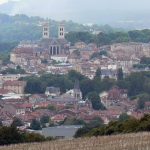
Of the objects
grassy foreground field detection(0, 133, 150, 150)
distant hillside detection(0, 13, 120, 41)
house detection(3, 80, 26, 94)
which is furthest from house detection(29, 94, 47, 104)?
distant hillside detection(0, 13, 120, 41)

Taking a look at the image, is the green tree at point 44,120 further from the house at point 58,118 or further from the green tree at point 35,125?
the green tree at point 35,125

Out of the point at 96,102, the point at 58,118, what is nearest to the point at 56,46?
the point at 96,102

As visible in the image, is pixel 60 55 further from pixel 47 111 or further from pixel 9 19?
pixel 9 19

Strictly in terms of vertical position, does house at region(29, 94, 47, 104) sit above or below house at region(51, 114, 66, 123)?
below

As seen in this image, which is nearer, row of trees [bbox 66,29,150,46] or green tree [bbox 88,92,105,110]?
green tree [bbox 88,92,105,110]

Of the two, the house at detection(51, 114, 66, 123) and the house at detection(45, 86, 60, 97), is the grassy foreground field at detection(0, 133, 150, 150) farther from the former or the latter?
the house at detection(45, 86, 60, 97)

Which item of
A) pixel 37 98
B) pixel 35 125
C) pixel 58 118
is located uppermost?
pixel 35 125

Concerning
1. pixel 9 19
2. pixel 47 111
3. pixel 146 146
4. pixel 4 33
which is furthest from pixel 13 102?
pixel 9 19

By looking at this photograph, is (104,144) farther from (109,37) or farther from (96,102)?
(109,37)

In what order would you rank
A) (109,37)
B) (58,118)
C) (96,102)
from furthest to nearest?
1. (109,37)
2. (96,102)
3. (58,118)
